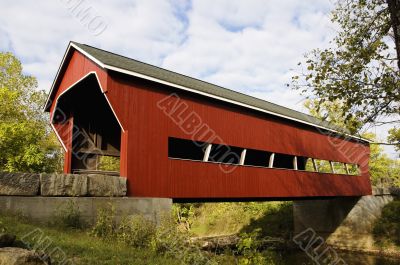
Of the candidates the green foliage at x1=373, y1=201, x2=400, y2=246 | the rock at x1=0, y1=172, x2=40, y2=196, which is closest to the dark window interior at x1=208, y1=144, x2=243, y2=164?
the rock at x1=0, y1=172, x2=40, y2=196

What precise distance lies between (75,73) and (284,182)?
32.9ft

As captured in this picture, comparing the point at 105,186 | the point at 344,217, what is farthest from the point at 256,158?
the point at 105,186

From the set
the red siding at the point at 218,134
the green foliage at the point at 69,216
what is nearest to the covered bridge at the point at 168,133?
the red siding at the point at 218,134

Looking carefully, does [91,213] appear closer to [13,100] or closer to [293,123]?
[293,123]

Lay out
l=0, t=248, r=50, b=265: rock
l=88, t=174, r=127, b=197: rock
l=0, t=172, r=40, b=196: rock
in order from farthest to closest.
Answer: l=88, t=174, r=127, b=197: rock
l=0, t=172, r=40, b=196: rock
l=0, t=248, r=50, b=265: rock

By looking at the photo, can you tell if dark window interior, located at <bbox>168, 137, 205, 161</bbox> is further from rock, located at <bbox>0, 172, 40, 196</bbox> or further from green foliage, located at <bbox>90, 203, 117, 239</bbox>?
rock, located at <bbox>0, 172, 40, 196</bbox>

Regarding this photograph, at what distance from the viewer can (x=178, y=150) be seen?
16484mm

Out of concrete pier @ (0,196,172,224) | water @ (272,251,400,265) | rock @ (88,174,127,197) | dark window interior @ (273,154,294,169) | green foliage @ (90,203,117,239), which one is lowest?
water @ (272,251,400,265)

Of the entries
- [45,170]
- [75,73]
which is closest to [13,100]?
[45,170]

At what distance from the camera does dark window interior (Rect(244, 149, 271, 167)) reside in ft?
64.6

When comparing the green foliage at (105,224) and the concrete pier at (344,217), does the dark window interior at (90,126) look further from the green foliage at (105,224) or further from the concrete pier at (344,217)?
the concrete pier at (344,217)

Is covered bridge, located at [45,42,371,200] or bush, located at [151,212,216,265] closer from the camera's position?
bush, located at [151,212,216,265]

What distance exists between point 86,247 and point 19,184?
2.48 m

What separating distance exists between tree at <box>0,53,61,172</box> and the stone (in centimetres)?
1120
